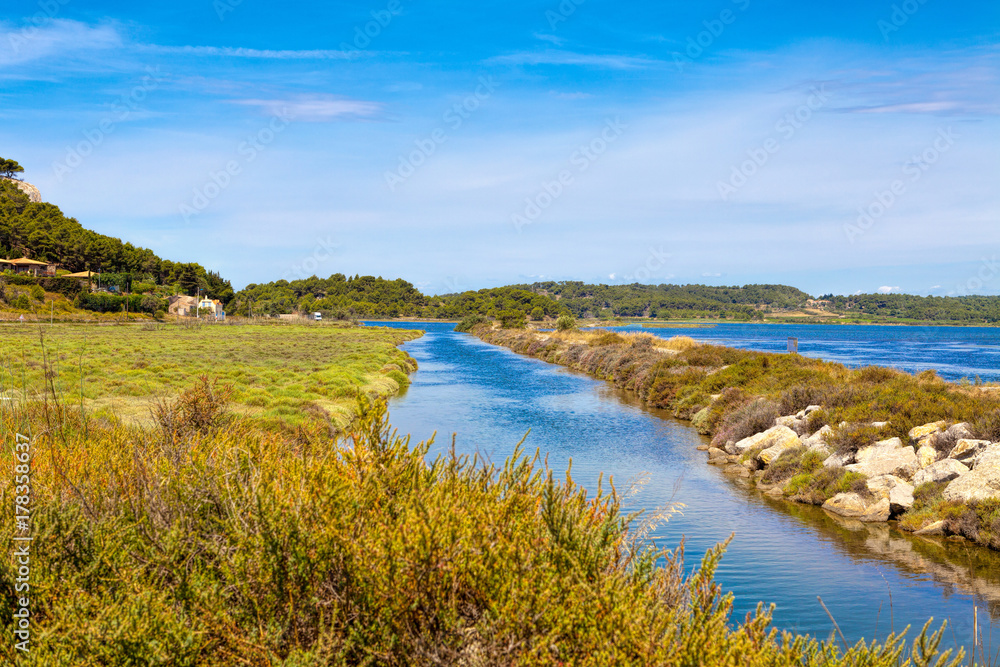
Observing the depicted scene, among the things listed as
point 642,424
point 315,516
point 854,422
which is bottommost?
point 642,424

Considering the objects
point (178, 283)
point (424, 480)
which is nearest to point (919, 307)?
point (178, 283)

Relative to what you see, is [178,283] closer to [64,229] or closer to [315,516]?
[64,229]

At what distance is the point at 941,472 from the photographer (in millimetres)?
13656

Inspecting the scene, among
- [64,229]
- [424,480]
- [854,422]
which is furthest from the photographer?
[64,229]

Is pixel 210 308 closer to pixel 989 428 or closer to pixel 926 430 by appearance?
pixel 926 430

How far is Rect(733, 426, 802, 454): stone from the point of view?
1836 cm

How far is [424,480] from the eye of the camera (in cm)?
565

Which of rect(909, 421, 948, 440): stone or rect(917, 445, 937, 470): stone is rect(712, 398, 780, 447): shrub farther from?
rect(917, 445, 937, 470): stone

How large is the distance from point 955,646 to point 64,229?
443 feet

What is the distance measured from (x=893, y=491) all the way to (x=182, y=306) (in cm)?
11983

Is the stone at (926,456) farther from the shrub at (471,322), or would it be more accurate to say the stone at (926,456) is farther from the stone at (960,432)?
the shrub at (471,322)

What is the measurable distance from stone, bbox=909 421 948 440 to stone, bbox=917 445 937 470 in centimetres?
89

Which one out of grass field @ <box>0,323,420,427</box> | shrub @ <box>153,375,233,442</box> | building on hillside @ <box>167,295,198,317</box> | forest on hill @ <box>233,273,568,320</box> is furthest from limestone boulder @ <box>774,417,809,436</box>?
forest on hill @ <box>233,273,568,320</box>

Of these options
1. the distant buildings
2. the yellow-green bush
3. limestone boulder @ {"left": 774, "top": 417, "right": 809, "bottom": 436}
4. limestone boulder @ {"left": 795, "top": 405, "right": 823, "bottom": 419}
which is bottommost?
limestone boulder @ {"left": 774, "top": 417, "right": 809, "bottom": 436}
